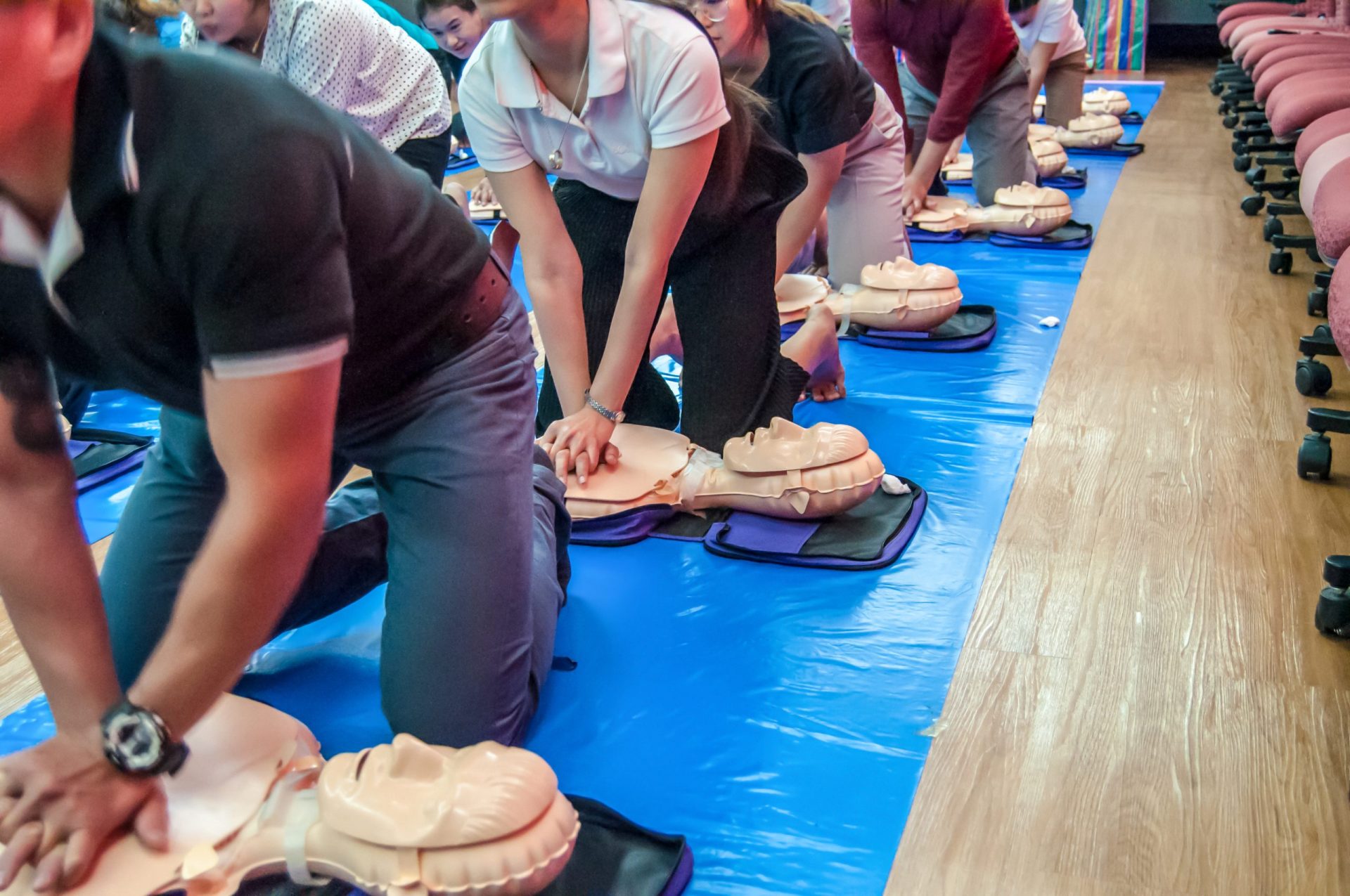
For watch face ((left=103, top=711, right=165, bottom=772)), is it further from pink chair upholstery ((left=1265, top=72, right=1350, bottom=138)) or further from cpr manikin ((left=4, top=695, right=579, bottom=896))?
pink chair upholstery ((left=1265, top=72, right=1350, bottom=138))

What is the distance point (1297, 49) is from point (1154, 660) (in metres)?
2.41

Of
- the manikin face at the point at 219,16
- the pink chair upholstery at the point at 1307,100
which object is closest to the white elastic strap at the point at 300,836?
the manikin face at the point at 219,16

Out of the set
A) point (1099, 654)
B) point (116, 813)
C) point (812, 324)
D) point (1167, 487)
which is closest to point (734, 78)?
point (812, 324)

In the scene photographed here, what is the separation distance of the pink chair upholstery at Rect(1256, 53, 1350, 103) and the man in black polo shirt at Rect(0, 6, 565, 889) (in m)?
→ 2.38

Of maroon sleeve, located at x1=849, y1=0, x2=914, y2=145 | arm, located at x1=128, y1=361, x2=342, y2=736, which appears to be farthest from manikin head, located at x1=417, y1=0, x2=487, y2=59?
arm, located at x1=128, y1=361, x2=342, y2=736

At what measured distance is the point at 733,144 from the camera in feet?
5.73

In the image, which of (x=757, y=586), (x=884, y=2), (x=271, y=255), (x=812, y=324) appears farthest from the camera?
(x=884, y=2)

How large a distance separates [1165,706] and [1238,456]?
2.36ft

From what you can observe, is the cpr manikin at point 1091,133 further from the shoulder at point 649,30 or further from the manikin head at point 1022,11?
the shoulder at point 649,30

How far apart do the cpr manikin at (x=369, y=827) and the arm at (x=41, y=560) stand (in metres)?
0.13

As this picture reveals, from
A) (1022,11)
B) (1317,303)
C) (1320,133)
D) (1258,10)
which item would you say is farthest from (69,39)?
(1258,10)

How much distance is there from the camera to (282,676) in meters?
1.37

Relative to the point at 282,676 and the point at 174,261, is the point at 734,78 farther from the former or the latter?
the point at 174,261

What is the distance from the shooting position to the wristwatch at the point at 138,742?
2.75ft
